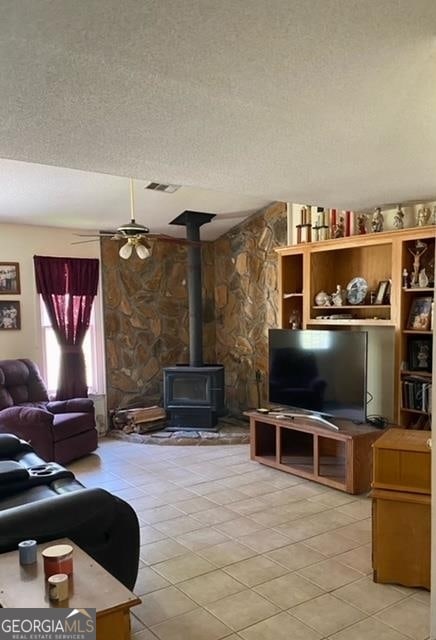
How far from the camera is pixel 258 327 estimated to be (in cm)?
641

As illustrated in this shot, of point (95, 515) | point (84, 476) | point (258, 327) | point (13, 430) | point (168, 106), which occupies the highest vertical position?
point (168, 106)

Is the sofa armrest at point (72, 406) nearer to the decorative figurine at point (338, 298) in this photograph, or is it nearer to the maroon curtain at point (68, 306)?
the maroon curtain at point (68, 306)

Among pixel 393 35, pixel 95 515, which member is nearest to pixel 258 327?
pixel 95 515

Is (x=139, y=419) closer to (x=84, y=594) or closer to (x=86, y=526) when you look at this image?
(x=86, y=526)

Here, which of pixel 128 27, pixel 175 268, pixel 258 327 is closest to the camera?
pixel 128 27

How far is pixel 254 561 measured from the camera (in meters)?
2.99

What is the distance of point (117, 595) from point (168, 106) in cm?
190

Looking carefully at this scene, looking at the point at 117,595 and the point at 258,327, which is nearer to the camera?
the point at 117,595

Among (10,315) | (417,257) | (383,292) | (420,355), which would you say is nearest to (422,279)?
(417,257)

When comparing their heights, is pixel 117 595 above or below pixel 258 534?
above

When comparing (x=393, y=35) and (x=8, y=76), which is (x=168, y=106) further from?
(x=393, y=35)

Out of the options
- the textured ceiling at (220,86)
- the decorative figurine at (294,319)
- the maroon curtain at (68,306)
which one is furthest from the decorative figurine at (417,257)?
the maroon curtain at (68,306)

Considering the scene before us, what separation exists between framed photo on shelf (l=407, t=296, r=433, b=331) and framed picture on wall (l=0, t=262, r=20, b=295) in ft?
13.6

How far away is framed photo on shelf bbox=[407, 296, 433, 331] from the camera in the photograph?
4129mm
